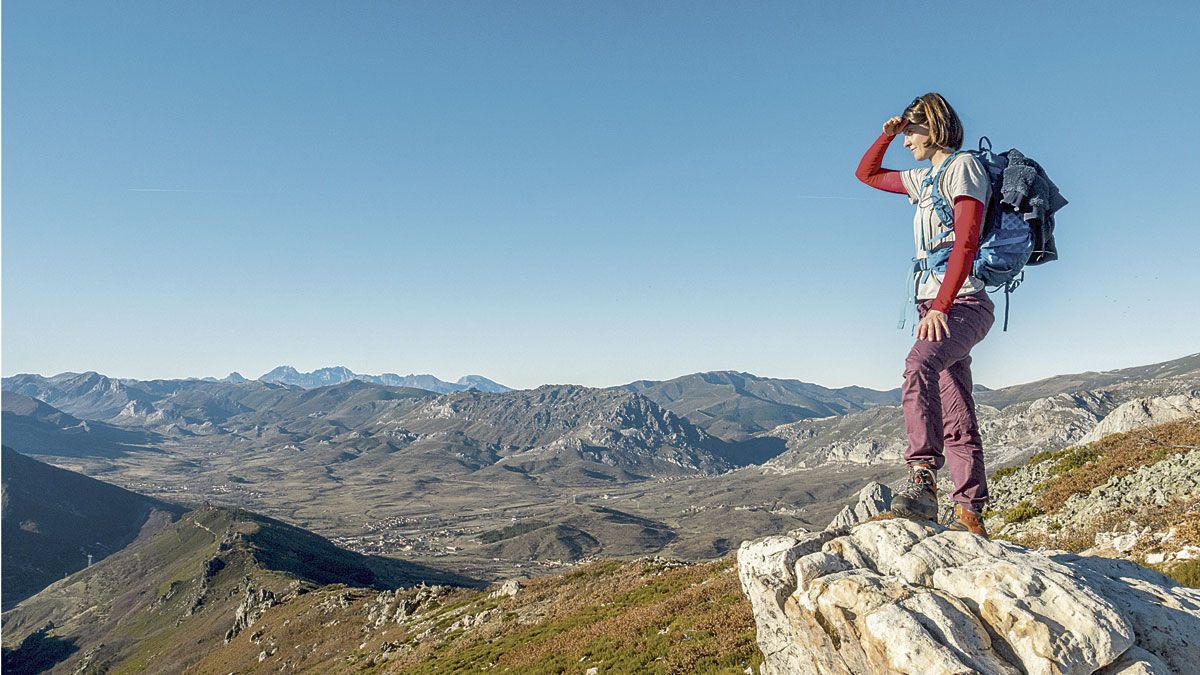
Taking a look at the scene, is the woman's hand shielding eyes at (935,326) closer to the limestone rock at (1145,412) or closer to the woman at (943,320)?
the woman at (943,320)

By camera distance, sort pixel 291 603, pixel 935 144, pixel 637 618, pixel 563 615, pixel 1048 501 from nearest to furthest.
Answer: pixel 935 144 < pixel 1048 501 < pixel 637 618 < pixel 563 615 < pixel 291 603

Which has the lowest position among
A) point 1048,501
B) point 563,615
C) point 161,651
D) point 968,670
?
point 161,651

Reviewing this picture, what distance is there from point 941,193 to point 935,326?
172 cm

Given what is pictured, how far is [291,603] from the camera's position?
116 metres

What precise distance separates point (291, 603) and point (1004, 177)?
5447 inches

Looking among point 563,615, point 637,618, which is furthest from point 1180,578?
point 563,615

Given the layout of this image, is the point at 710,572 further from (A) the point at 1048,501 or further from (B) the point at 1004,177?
(B) the point at 1004,177

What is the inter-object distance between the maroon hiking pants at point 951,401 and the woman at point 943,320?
12 mm

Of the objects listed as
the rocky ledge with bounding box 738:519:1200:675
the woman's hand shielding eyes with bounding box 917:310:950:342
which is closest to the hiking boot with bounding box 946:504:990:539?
the rocky ledge with bounding box 738:519:1200:675

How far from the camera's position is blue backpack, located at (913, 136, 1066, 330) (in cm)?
703

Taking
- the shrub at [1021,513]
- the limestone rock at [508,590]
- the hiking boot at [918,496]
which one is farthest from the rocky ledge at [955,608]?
the limestone rock at [508,590]

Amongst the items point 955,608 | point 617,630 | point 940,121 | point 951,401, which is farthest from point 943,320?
point 617,630

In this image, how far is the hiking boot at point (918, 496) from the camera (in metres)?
7.70

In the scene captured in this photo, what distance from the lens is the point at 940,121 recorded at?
7.80 metres
